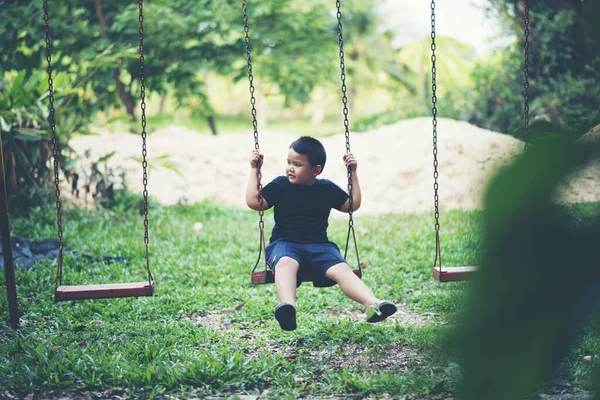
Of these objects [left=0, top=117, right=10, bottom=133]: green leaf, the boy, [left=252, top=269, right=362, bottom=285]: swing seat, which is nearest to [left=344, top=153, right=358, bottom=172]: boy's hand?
Answer: the boy

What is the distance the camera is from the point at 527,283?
0.55 metres

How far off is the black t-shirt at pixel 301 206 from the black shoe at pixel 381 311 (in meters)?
0.74

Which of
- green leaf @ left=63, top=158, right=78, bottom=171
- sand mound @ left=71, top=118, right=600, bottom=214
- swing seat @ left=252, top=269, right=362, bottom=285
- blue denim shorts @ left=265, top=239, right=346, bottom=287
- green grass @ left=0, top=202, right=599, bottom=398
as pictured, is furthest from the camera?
sand mound @ left=71, top=118, right=600, bottom=214

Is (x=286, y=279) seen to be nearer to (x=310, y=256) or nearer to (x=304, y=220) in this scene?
(x=310, y=256)

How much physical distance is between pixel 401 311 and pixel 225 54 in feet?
29.0

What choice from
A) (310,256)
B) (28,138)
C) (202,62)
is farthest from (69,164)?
(202,62)

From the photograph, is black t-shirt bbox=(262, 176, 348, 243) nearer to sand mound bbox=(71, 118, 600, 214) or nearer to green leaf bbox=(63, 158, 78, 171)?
green leaf bbox=(63, 158, 78, 171)

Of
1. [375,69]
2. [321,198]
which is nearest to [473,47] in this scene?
[375,69]

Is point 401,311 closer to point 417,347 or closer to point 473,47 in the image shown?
point 417,347

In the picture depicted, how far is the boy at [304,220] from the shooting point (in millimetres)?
3812

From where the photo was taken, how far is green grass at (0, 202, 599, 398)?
3.34m

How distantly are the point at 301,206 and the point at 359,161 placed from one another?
5518 millimetres

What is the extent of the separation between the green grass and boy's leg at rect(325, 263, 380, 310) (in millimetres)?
322

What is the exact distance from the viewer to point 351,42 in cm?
2219
